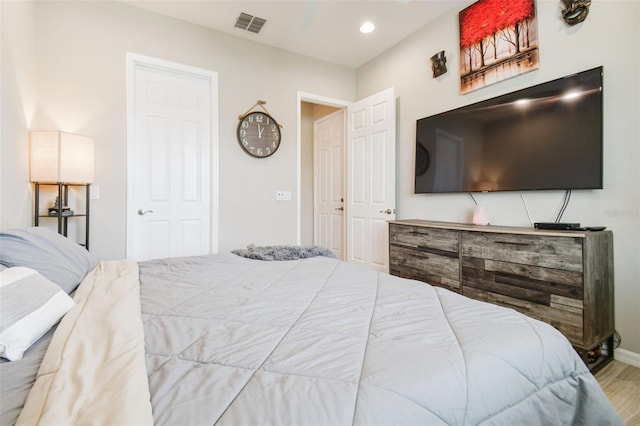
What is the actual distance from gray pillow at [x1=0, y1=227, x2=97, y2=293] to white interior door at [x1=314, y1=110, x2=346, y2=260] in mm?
3273

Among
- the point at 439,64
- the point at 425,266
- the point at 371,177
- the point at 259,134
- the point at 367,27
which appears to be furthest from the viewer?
the point at 371,177

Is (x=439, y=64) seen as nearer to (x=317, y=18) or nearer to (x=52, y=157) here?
(x=317, y=18)

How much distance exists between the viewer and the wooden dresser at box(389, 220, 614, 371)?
5.60ft

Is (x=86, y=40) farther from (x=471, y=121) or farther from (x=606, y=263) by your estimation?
(x=606, y=263)

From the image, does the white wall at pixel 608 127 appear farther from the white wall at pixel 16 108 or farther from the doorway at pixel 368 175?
the white wall at pixel 16 108

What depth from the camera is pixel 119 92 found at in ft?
8.91

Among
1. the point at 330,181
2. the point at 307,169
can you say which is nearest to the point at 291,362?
the point at 330,181

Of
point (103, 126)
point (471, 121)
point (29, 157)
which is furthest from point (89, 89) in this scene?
point (471, 121)

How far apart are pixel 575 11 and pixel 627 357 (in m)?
2.34

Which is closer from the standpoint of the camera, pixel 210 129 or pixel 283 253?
pixel 283 253

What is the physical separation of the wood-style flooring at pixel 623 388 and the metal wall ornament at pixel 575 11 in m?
2.31

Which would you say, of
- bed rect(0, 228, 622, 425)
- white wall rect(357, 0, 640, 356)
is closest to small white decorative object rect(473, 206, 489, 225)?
white wall rect(357, 0, 640, 356)

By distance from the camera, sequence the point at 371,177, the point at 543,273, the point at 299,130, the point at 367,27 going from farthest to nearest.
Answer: the point at 299,130 → the point at 371,177 → the point at 367,27 → the point at 543,273

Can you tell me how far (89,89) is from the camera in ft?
8.54
